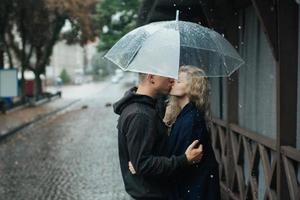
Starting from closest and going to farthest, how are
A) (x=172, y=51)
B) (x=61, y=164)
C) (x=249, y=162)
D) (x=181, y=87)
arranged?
1. (x=181, y=87)
2. (x=172, y=51)
3. (x=249, y=162)
4. (x=61, y=164)

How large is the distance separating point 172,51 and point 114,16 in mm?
45510

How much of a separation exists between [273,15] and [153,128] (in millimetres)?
2572

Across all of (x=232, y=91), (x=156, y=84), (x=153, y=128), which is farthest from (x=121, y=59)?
(x=232, y=91)

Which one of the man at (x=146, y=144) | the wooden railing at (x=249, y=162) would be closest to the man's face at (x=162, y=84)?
the man at (x=146, y=144)

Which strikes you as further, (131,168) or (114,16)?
(114,16)

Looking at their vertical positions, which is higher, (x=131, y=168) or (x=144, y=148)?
(x=144, y=148)

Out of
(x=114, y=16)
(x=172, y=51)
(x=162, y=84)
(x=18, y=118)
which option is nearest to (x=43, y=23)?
(x=18, y=118)

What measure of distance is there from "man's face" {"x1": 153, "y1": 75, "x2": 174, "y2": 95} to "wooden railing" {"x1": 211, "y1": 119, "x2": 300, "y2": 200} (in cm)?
176

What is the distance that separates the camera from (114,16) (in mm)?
49219

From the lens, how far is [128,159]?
12.8ft

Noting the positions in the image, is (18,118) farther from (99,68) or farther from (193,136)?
(99,68)

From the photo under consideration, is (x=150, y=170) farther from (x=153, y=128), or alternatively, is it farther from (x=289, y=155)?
(x=289, y=155)

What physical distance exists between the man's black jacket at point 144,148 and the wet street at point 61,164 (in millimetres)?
5546

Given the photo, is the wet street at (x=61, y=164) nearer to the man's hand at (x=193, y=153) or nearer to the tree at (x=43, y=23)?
the man's hand at (x=193, y=153)
